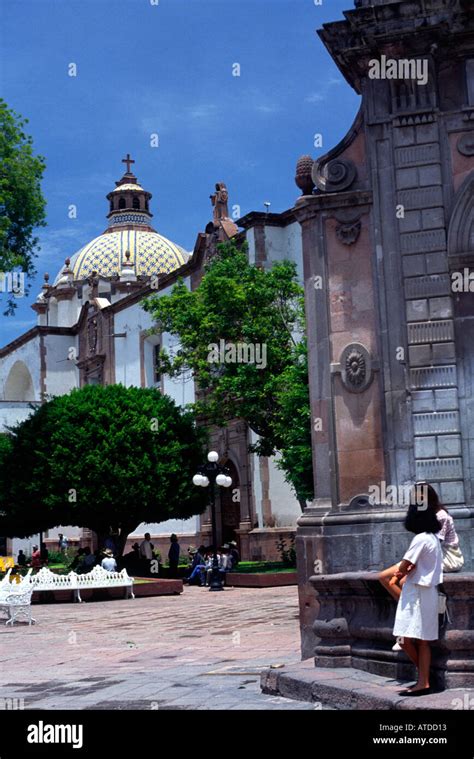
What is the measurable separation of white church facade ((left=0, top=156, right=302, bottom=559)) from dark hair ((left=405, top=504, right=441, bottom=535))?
26828 mm

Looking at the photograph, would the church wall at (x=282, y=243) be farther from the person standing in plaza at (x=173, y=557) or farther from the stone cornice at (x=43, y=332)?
the stone cornice at (x=43, y=332)

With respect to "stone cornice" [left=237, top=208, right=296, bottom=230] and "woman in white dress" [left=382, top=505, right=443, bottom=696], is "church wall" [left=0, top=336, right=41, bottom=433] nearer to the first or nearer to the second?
"stone cornice" [left=237, top=208, right=296, bottom=230]

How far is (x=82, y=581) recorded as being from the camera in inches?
974

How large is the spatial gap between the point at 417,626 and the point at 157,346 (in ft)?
135

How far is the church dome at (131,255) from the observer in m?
64.7

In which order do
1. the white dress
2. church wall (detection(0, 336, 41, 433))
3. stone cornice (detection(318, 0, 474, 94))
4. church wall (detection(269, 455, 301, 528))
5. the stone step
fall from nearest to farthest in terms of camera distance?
the stone step, the white dress, stone cornice (detection(318, 0, 474, 94)), church wall (detection(269, 455, 301, 528)), church wall (detection(0, 336, 41, 433))

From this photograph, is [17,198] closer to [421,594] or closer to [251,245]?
[251,245]

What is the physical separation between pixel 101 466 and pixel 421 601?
25990 mm

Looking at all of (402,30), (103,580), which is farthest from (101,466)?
(402,30)

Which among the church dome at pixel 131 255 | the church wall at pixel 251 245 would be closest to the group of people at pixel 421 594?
the church wall at pixel 251 245

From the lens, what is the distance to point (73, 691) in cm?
953

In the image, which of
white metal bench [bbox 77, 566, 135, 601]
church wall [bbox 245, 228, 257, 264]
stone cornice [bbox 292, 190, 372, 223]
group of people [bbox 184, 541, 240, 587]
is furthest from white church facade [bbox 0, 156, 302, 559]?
stone cornice [bbox 292, 190, 372, 223]

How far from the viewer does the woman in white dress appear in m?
7.22
